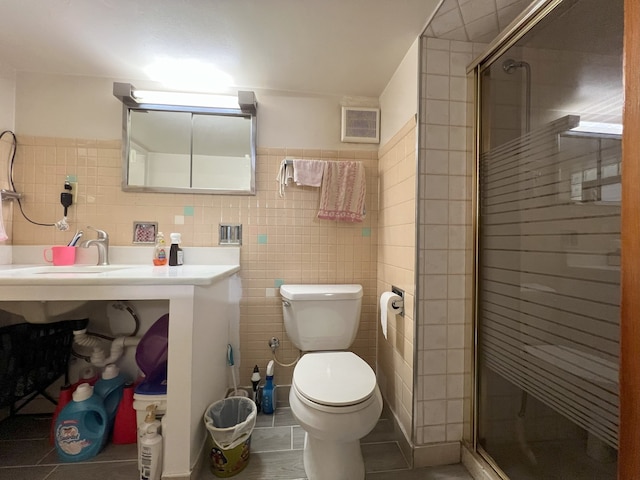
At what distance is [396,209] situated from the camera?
139cm

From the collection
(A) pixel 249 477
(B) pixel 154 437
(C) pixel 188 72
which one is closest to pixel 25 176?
(C) pixel 188 72

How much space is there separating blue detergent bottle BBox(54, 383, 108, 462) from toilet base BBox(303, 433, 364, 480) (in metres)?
0.97

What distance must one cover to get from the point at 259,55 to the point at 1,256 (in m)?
1.71

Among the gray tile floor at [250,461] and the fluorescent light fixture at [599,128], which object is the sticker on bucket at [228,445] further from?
the fluorescent light fixture at [599,128]

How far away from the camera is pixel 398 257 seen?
4.42ft

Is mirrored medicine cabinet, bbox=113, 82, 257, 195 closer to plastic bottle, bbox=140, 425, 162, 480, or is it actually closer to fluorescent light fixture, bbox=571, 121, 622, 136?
plastic bottle, bbox=140, 425, 162, 480

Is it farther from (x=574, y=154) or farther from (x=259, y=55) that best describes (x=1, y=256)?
(x=574, y=154)

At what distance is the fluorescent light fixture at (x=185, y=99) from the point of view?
1479mm

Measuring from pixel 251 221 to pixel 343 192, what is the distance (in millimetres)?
581

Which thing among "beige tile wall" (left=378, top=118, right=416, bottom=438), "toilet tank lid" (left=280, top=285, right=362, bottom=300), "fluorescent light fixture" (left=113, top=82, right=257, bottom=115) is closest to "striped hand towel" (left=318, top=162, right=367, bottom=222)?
"beige tile wall" (left=378, top=118, right=416, bottom=438)

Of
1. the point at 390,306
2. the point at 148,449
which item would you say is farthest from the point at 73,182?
the point at 390,306

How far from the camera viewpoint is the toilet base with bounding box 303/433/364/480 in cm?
101

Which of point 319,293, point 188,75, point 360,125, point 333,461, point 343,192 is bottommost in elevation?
point 333,461

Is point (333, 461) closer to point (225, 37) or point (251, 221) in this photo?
point (251, 221)
